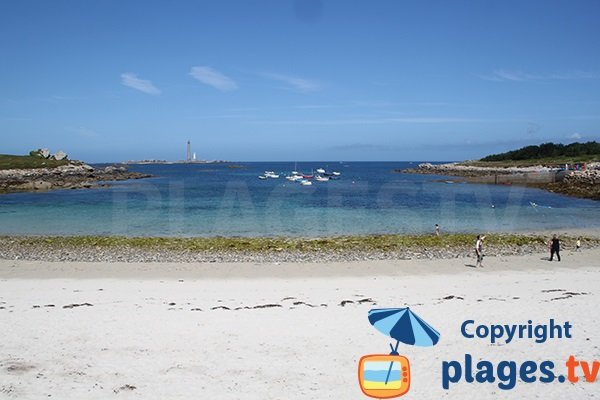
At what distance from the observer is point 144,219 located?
113ft

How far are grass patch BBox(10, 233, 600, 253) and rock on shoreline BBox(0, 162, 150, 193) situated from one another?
41044mm

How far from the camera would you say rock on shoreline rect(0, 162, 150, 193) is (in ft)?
200

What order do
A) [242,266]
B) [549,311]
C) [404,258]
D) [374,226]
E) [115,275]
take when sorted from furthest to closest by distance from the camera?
[374,226]
[404,258]
[242,266]
[115,275]
[549,311]

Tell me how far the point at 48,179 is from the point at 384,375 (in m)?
73.7

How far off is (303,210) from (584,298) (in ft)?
93.5

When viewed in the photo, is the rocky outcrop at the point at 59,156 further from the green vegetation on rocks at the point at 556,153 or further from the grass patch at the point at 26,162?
the green vegetation on rocks at the point at 556,153

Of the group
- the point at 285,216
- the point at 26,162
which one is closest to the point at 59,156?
the point at 26,162

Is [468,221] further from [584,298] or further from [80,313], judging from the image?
[80,313]

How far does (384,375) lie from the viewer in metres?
8.27

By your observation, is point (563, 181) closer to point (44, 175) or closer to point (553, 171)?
point (553, 171)

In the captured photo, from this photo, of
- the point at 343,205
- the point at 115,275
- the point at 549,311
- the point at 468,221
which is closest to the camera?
the point at 549,311

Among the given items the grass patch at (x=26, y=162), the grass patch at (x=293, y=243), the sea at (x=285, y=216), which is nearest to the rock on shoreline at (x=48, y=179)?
the grass patch at (x=26, y=162)

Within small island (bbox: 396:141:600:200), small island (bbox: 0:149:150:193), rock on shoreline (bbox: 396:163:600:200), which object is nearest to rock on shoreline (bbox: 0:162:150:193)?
small island (bbox: 0:149:150:193)

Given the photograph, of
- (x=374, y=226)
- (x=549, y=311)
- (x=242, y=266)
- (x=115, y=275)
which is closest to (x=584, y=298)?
(x=549, y=311)
